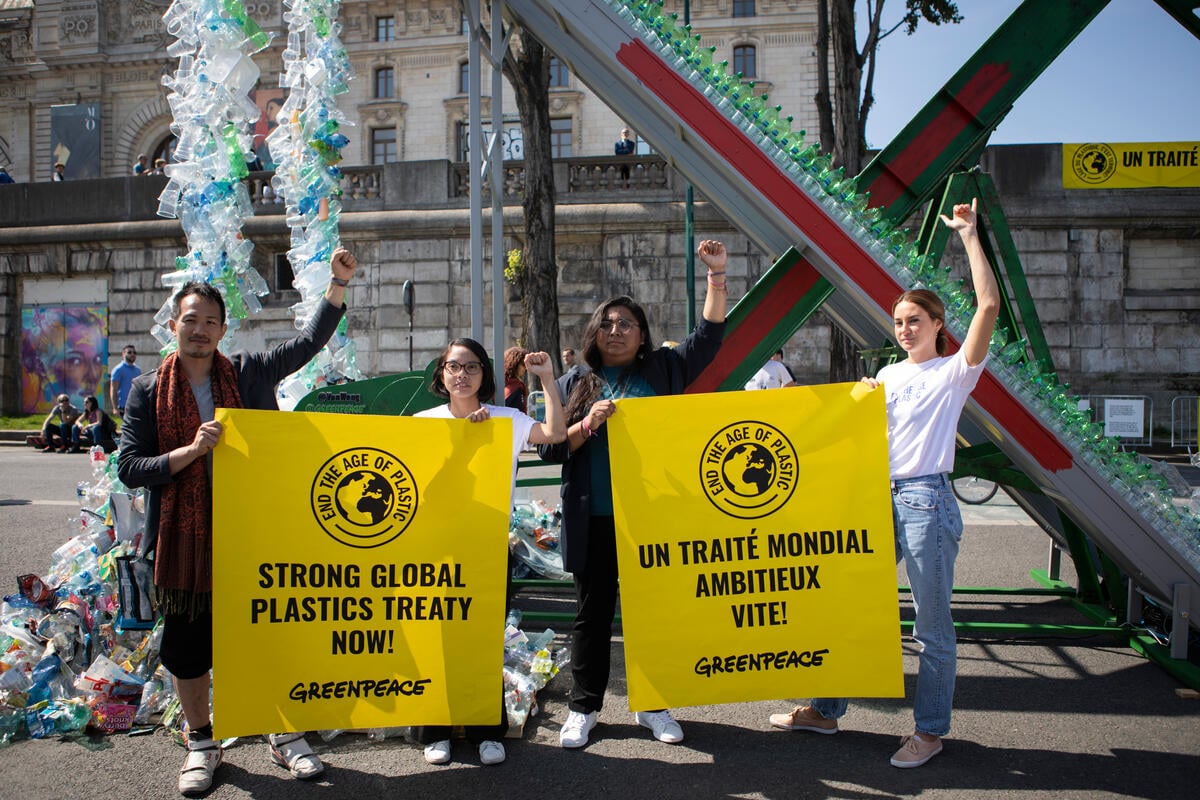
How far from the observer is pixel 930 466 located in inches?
131

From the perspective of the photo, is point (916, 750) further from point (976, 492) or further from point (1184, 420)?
point (1184, 420)

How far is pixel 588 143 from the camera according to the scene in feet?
115

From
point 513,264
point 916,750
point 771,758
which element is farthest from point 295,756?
point 513,264

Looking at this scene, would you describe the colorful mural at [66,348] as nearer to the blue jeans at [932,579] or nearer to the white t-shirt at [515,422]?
the white t-shirt at [515,422]

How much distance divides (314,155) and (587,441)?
4.03 metres

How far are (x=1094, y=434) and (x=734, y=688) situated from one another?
2324mm

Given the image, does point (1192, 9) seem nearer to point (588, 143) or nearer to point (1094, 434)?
point (1094, 434)

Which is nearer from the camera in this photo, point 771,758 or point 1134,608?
point 771,758

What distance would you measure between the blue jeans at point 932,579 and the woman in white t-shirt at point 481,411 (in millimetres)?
1434

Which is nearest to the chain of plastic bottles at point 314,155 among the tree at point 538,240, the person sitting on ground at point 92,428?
the tree at point 538,240

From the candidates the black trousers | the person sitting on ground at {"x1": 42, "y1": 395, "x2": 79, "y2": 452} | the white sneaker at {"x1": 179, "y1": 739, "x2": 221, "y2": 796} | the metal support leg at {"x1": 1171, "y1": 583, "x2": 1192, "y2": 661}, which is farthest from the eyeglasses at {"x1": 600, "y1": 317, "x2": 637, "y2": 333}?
the person sitting on ground at {"x1": 42, "y1": 395, "x2": 79, "y2": 452}

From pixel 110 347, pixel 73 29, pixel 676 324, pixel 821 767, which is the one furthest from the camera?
pixel 73 29

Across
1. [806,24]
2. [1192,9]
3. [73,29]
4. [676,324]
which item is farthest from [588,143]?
[1192,9]

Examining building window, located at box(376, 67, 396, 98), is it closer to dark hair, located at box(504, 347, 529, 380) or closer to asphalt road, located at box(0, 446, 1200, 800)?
dark hair, located at box(504, 347, 529, 380)
